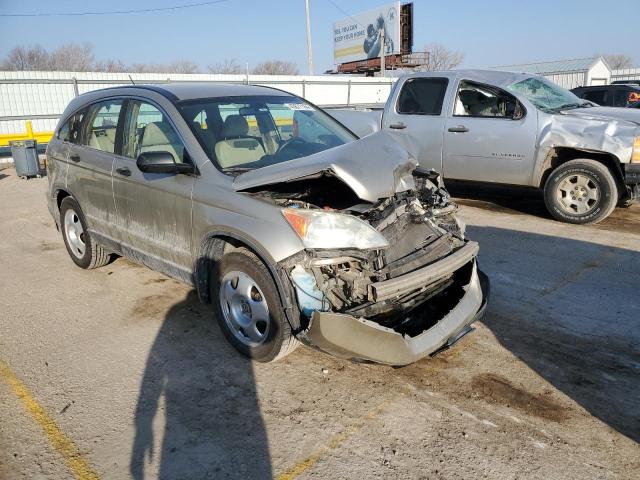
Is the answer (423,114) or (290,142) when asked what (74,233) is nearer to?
(290,142)

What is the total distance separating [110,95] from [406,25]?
41414mm

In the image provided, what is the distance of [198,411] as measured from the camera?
121 inches

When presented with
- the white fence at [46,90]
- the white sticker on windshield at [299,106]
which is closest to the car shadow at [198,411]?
the white sticker on windshield at [299,106]

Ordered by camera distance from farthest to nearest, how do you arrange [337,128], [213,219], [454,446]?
[337,128]
[213,219]
[454,446]

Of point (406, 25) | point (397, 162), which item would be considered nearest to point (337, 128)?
point (397, 162)

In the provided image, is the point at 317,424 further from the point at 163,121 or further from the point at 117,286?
the point at 117,286

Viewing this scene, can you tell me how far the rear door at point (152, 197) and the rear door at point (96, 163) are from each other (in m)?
0.18

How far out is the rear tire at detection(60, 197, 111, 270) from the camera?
17.6ft

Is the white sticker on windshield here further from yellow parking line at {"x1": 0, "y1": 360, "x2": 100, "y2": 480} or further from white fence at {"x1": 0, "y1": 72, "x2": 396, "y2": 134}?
white fence at {"x1": 0, "y1": 72, "x2": 396, "y2": 134}

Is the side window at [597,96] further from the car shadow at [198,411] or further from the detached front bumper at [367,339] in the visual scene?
the car shadow at [198,411]

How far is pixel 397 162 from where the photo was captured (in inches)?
143

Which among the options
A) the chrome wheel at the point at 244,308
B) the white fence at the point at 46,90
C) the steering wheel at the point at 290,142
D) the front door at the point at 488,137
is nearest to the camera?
the chrome wheel at the point at 244,308

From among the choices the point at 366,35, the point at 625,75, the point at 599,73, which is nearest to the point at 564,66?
the point at 599,73

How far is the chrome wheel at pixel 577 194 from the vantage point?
22.3 ft
